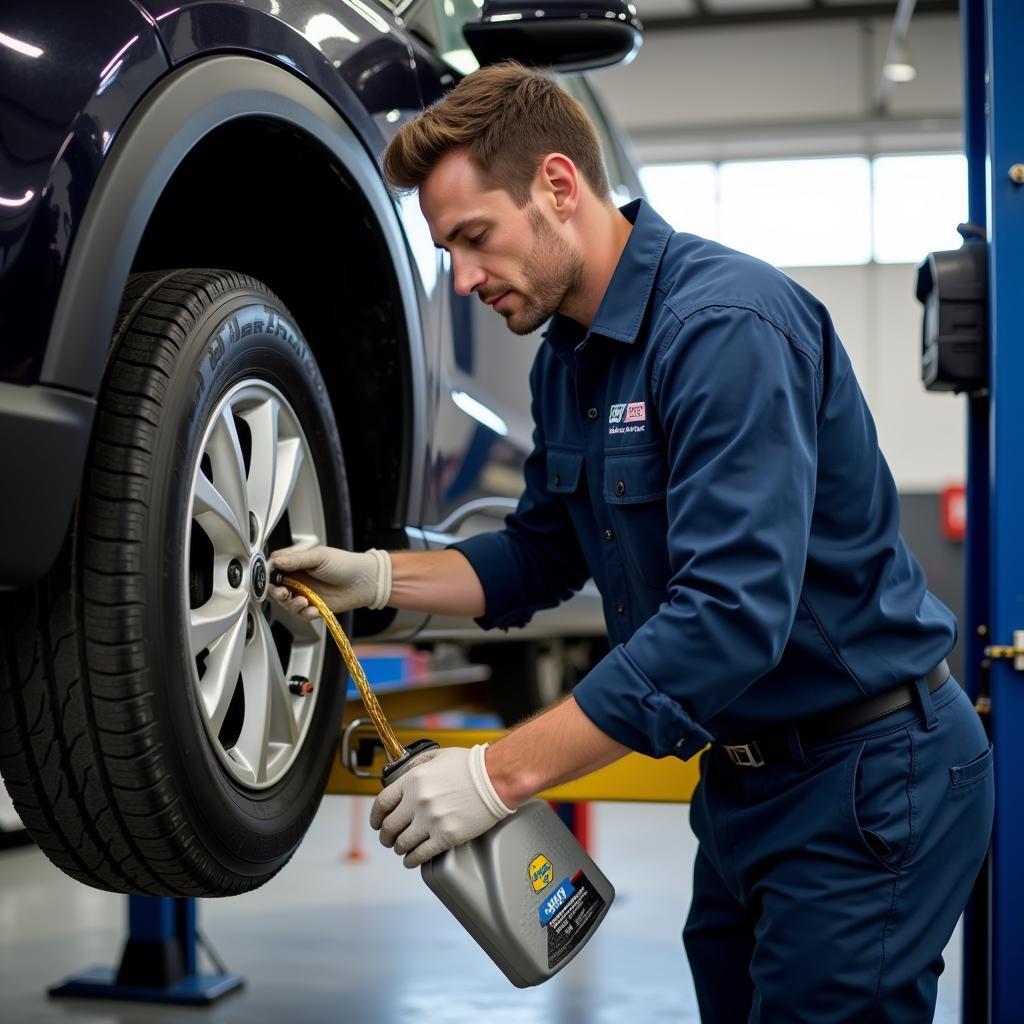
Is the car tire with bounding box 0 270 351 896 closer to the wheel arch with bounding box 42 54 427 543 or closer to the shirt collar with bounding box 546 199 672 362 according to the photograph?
the wheel arch with bounding box 42 54 427 543

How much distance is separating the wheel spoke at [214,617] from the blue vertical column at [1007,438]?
3.56 feet

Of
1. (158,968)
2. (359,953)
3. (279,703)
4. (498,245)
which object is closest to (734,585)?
(498,245)

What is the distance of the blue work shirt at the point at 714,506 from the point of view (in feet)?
3.99

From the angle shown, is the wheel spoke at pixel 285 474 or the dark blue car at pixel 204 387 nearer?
the dark blue car at pixel 204 387

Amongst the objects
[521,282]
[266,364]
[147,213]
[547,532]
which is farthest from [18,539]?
[547,532]

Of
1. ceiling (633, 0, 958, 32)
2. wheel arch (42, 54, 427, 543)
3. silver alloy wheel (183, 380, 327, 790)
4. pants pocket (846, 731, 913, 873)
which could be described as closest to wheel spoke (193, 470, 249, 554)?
silver alloy wheel (183, 380, 327, 790)

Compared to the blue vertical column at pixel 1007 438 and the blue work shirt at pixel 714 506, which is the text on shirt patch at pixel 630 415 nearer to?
the blue work shirt at pixel 714 506

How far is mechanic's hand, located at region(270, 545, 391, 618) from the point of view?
1.51m

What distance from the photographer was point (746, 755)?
1.49 meters

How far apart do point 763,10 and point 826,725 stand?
1067cm

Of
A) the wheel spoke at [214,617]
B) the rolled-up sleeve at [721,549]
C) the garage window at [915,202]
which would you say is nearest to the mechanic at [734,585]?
the rolled-up sleeve at [721,549]

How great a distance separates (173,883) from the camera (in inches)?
53.1

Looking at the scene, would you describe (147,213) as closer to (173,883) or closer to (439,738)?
(173,883)

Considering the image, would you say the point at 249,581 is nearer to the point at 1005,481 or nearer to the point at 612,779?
the point at 612,779
